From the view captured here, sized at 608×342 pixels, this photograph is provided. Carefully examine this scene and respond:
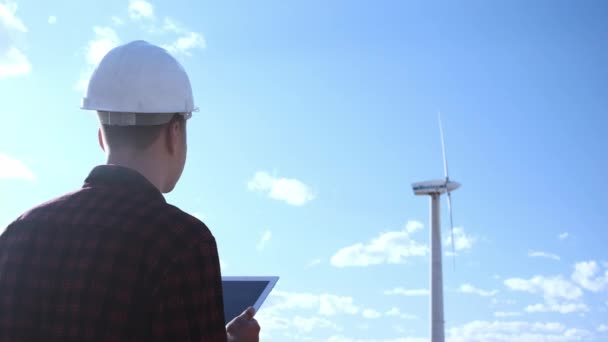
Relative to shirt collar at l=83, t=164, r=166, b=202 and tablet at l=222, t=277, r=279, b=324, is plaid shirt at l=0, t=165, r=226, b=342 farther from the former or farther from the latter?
tablet at l=222, t=277, r=279, b=324

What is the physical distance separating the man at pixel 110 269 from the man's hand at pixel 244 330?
66 centimetres

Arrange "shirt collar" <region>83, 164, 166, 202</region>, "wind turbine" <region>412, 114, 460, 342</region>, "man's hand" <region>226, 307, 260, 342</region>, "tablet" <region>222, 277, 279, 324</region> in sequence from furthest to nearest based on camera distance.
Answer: "wind turbine" <region>412, 114, 460, 342</region>, "tablet" <region>222, 277, 279, 324</region>, "man's hand" <region>226, 307, 260, 342</region>, "shirt collar" <region>83, 164, 166, 202</region>

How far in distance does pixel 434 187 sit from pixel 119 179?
66103 millimetres

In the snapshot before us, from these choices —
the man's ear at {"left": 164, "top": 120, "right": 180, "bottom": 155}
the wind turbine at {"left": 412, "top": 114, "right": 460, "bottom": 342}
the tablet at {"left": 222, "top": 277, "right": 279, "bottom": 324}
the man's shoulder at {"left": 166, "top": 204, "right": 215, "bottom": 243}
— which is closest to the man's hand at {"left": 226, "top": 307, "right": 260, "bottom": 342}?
the man's shoulder at {"left": 166, "top": 204, "right": 215, "bottom": 243}

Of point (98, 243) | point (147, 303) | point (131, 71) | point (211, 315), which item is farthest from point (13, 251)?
point (131, 71)

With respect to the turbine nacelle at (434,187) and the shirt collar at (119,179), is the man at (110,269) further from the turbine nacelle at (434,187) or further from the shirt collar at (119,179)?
the turbine nacelle at (434,187)

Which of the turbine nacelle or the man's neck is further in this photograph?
the turbine nacelle

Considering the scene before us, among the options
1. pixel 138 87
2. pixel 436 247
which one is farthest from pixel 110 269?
pixel 436 247

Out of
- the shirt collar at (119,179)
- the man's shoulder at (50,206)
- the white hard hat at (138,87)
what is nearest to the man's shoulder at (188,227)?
the shirt collar at (119,179)

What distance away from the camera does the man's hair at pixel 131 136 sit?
462 cm

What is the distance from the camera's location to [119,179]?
4.30 m

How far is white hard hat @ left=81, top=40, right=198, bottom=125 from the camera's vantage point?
187 inches

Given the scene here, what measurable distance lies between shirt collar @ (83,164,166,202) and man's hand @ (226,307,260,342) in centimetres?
103

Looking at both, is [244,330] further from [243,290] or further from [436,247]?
[436,247]
